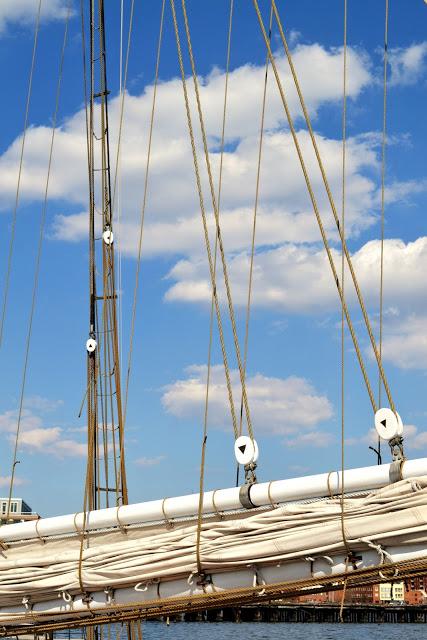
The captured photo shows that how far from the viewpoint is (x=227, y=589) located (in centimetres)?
915

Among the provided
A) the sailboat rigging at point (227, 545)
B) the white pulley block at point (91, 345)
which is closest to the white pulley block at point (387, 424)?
the sailboat rigging at point (227, 545)

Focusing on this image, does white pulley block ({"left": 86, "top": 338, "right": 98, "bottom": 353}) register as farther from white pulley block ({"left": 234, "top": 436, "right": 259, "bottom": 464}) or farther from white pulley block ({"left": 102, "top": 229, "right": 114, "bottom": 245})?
white pulley block ({"left": 234, "top": 436, "right": 259, "bottom": 464})

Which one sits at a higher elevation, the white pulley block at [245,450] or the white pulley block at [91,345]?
the white pulley block at [91,345]

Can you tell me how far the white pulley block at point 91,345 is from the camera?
20.1m

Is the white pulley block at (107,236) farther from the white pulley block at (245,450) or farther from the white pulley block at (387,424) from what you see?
the white pulley block at (387,424)

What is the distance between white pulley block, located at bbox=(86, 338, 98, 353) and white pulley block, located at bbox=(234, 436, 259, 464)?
9.44m

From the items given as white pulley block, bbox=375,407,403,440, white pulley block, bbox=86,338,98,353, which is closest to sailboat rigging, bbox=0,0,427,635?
white pulley block, bbox=375,407,403,440

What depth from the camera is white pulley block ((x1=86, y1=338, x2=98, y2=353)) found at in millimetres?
20141

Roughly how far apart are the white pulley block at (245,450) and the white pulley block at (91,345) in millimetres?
9445

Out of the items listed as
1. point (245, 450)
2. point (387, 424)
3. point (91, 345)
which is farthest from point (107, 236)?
point (387, 424)

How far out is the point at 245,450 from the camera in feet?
36.4

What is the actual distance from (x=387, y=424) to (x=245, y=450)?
6.44 feet

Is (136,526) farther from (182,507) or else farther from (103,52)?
(103,52)

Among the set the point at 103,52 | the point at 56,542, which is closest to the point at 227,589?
the point at 56,542
